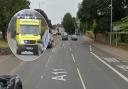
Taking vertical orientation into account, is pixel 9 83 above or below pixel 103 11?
below

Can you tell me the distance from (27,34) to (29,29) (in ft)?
0.44

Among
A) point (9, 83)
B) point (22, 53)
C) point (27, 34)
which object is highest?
point (27, 34)

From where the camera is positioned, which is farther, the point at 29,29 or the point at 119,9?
the point at 119,9

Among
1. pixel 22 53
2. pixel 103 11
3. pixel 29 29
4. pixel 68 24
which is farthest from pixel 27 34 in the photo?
pixel 68 24

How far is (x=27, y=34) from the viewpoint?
7.73m

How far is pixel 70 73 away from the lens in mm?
25172

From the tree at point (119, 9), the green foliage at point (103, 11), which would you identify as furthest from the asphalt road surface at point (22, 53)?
the tree at point (119, 9)

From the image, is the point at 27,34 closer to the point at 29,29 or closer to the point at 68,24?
the point at 29,29

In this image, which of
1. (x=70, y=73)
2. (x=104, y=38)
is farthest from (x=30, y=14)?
(x=104, y=38)

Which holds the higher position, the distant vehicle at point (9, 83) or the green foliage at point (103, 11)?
the green foliage at point (103, 11)

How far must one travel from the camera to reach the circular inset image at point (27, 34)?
7766 millimetres

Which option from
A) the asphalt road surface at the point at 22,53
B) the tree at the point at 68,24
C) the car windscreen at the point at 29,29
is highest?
the car windscreen at the point at 29,29

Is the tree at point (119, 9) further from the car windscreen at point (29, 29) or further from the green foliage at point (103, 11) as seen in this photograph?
the car windscreen at point (29, 29)

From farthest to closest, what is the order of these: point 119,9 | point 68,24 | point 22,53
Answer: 1. point 68,24
2. point 119,9
3. point 22,53
